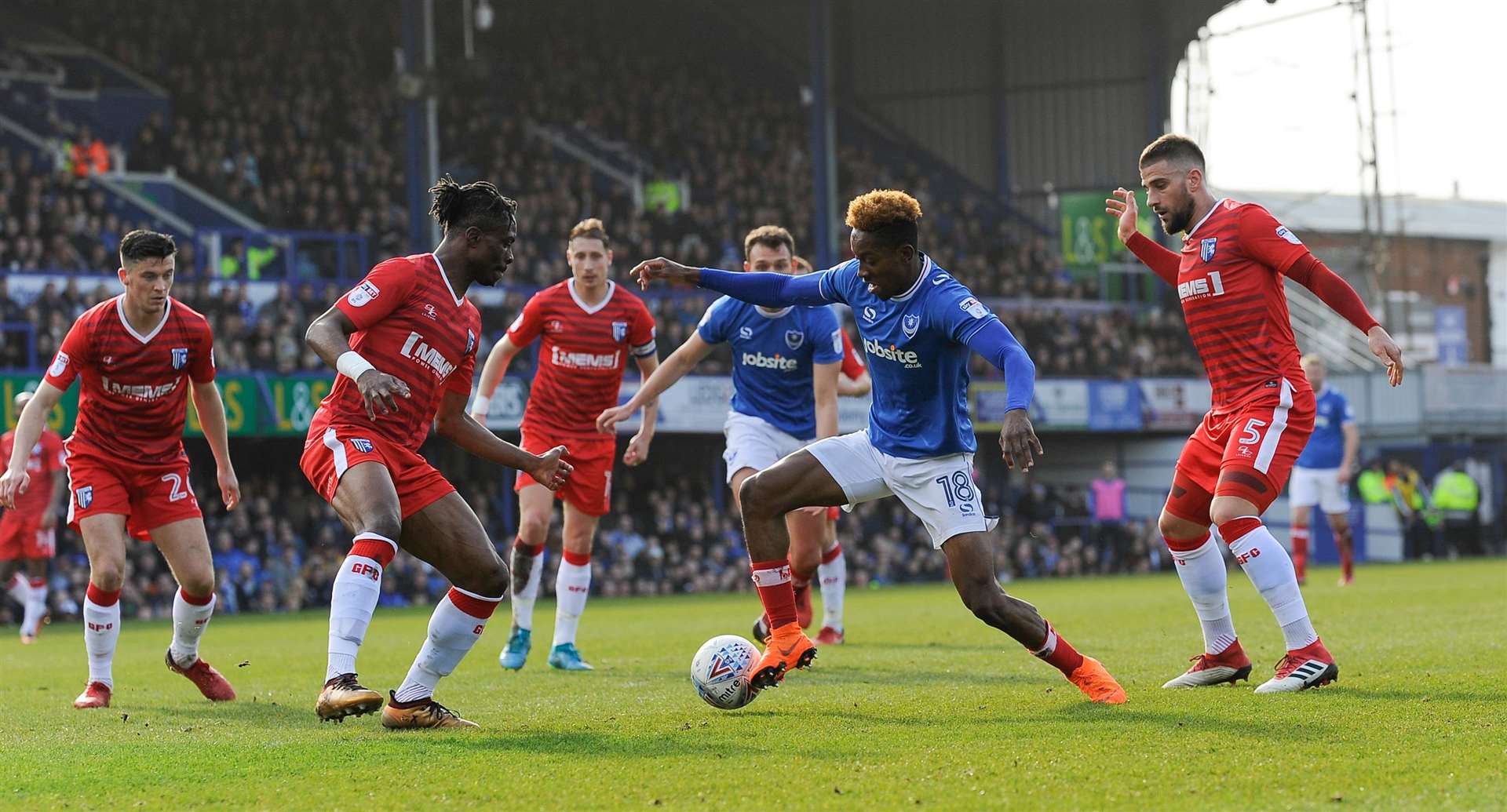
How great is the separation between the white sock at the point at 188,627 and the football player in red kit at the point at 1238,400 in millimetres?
5081

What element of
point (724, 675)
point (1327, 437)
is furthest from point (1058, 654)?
point (1327, 437)

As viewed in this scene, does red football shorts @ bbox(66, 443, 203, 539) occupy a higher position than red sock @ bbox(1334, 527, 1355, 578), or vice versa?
red football shorts @ bbox(66, 443, 203, 539)

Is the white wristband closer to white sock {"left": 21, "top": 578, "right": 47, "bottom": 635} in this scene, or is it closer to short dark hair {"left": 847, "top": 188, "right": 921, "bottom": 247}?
short dark hair {"left": 847, "top": 188, "right": 921, "bottom": 247}

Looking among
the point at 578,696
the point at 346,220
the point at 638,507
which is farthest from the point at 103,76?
the point at 578,696

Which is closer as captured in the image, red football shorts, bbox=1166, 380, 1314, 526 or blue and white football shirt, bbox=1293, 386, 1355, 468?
red football shorts, bbox=1166, 380, 1314, 526

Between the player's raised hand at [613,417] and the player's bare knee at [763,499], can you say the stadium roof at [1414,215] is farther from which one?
the player's bare knee at [763,499]

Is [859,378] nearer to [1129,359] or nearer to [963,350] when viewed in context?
[963,350]

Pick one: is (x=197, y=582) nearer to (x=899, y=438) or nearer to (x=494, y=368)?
(x=494, y=368)

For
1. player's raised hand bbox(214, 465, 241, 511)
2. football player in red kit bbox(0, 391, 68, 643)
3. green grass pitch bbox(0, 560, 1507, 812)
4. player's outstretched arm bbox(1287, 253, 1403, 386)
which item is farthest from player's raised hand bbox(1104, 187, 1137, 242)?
football player in red kit bbox(0, 391, 68, 643)

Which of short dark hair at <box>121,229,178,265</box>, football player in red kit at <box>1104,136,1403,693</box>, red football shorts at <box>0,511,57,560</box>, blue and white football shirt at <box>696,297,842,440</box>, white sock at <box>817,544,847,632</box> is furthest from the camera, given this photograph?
red football shorts at <box>0,511,57,560</box>

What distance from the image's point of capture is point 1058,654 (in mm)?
7438

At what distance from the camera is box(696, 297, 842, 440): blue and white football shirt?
1084 cm

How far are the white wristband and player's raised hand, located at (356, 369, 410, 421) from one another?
0.07 meters

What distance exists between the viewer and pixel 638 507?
3064cm
